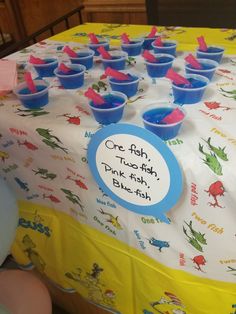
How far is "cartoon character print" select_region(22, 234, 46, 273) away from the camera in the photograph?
990 mm

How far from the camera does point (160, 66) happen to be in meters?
0.83

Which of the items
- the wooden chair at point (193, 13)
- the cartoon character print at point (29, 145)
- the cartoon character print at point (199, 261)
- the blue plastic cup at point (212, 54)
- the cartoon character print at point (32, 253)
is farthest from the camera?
the wooden chair at point (193, 13)

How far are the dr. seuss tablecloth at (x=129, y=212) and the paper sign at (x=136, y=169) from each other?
1.1 inches

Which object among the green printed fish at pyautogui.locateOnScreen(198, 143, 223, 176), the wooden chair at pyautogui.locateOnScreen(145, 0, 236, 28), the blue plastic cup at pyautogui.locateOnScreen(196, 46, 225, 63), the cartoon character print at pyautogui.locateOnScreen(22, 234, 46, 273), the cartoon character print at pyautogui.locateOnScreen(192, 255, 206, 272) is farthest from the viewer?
the wooden chair at pyautogui.locateOnScreen(145, 0, 236, 28)

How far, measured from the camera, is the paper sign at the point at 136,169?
0.56 metres

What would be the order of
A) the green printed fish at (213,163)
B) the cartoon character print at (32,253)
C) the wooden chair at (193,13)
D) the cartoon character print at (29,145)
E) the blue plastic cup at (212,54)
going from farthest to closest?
the wooden chair at (193,13) → the cartoon character print at (32,253) → the blue plastic cup at (212,54) → the cartoon character print at (29,145) → the green printed fish at (213,163)

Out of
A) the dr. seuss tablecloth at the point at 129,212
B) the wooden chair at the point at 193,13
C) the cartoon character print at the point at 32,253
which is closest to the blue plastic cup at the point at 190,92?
the dr. seuss tablecloth at the point at 129,212

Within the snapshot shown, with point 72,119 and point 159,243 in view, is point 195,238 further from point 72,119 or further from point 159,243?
point 72,119

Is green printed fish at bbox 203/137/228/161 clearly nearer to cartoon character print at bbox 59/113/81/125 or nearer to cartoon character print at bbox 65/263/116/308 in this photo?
cartoon character print at bbox 59/113/81/125

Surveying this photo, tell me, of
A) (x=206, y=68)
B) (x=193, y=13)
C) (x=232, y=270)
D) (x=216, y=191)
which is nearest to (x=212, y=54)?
(x=206, y=68)

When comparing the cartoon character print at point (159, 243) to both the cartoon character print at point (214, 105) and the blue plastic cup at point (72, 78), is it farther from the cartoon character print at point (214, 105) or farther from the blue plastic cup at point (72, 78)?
the blue plastic cup at point (72, 78)

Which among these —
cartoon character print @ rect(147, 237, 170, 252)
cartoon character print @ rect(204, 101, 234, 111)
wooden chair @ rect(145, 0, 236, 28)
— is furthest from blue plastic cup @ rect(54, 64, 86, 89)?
wooden chair @ rect(145, 0, 236, 28)

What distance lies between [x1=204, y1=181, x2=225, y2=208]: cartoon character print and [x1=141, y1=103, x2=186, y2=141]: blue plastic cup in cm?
12

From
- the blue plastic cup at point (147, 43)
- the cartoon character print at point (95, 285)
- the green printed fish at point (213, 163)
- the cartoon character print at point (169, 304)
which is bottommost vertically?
the cartoon character print at point (95, 285)
